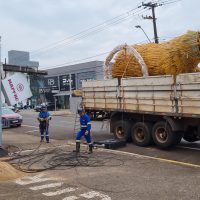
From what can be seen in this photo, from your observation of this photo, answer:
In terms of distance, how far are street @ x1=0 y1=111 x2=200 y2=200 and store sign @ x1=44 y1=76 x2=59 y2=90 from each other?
50.5m

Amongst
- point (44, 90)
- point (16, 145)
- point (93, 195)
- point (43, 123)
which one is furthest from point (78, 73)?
point (93, 195)

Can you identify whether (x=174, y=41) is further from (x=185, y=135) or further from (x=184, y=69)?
(x=185, y=135)

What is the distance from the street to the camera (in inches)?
289

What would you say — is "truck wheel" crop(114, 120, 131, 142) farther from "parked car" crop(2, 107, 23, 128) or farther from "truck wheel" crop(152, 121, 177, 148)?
"parked car" crop(2, 107, 23, 128)

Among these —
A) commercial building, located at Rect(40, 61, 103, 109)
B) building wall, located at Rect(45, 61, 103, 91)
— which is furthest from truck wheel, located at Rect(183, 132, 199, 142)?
commercial building, located at Rect(40, 61, 103, 109)

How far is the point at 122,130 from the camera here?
14.3m

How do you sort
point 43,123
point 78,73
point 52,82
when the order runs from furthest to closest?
point 52,82
point 78,73
point 43,123

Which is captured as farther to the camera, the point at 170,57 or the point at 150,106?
the point at 150,106

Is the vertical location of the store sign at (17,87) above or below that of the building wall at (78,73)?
below

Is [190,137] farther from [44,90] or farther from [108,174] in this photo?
[44,90]

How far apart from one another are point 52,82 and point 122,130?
50404 mm

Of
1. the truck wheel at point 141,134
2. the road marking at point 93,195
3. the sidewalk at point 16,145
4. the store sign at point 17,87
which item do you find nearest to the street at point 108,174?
the road marking at point 93,195

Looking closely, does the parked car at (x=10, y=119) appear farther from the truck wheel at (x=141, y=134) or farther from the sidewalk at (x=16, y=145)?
the truck wheel at (x=141, y=134)

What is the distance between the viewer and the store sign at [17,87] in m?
16.8
